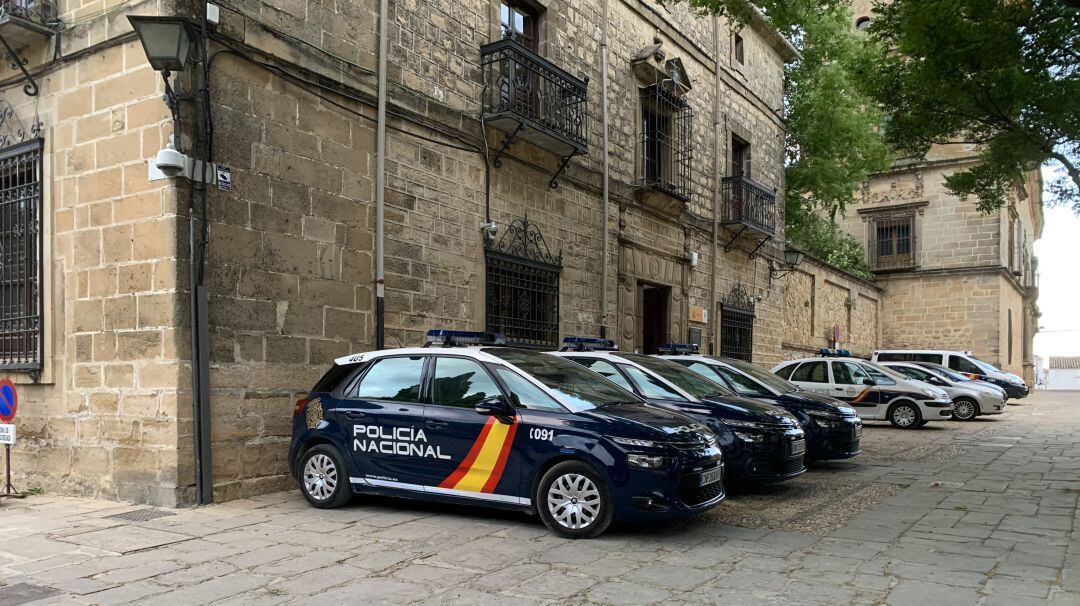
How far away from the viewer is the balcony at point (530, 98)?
444 inches

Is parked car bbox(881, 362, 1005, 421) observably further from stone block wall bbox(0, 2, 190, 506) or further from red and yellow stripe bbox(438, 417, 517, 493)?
stone block wall bbox(0, 2, 190, 506)

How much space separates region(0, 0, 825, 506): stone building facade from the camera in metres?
7.62

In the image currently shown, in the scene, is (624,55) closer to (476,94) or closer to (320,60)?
(476,94)

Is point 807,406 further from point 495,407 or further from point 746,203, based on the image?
point 746,203

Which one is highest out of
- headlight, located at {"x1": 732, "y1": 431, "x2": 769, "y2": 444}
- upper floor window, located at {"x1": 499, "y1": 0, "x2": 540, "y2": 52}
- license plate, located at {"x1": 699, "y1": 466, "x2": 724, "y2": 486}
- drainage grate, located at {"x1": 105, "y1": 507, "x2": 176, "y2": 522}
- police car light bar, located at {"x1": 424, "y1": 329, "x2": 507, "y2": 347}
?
upper floor window, located at {"x1": 499, "y1": 0, "x2": 540, "y2": 52}

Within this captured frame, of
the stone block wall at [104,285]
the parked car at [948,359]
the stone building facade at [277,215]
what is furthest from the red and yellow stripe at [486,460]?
the parked car at [948,359]

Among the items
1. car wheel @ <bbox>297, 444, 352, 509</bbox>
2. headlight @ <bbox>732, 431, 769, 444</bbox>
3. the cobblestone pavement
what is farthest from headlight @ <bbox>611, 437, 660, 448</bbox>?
car wheel @ <bbox>297, 444, 352, 509</bbox>

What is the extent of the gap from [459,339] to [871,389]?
11.1 m

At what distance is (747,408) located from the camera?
27.7 ft

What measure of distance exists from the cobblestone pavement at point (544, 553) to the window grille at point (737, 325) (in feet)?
32.8

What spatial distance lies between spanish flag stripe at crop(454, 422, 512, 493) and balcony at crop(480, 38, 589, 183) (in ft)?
18.6

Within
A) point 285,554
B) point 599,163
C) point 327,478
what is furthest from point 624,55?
point 285,554

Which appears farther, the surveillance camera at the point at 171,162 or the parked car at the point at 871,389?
the parked car at the point at 871,389

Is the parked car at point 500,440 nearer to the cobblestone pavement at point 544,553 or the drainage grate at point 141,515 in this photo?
the cobblestone pavement at point 544,553
